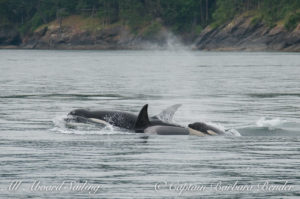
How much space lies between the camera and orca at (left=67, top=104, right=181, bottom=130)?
946 inches

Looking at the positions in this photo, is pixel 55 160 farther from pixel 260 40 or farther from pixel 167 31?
pixel 167 31

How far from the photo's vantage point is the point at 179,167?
17.6 m

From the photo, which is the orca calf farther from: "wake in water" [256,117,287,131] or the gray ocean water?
"wake in water" [256,117,287,131]

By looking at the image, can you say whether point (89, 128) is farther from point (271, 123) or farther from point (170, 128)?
point (271, 123)

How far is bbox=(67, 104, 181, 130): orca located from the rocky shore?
394 feet

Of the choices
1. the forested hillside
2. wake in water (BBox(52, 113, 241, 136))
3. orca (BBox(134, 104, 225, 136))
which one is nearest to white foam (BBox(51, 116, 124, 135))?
wake in water (BBox(52, 113, 241, 136))

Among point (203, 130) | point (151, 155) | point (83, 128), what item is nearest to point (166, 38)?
point (83, 128)

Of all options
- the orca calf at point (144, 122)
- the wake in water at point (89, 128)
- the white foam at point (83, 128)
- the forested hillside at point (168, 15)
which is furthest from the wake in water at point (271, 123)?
the forested hillside at point (168, 15)

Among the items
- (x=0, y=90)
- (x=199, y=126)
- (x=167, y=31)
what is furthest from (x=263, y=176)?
(x=167, y=31)

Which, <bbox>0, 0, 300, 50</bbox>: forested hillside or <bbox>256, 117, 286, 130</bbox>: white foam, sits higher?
<bbox>256, 117, 286, 130</bbox>: white foam

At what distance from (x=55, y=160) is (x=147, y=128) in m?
5.55

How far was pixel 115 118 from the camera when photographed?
24188 millimetres

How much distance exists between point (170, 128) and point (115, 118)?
182 centimetres

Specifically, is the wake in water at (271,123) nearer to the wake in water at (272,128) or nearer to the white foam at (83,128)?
the wake in water at (272,128)
